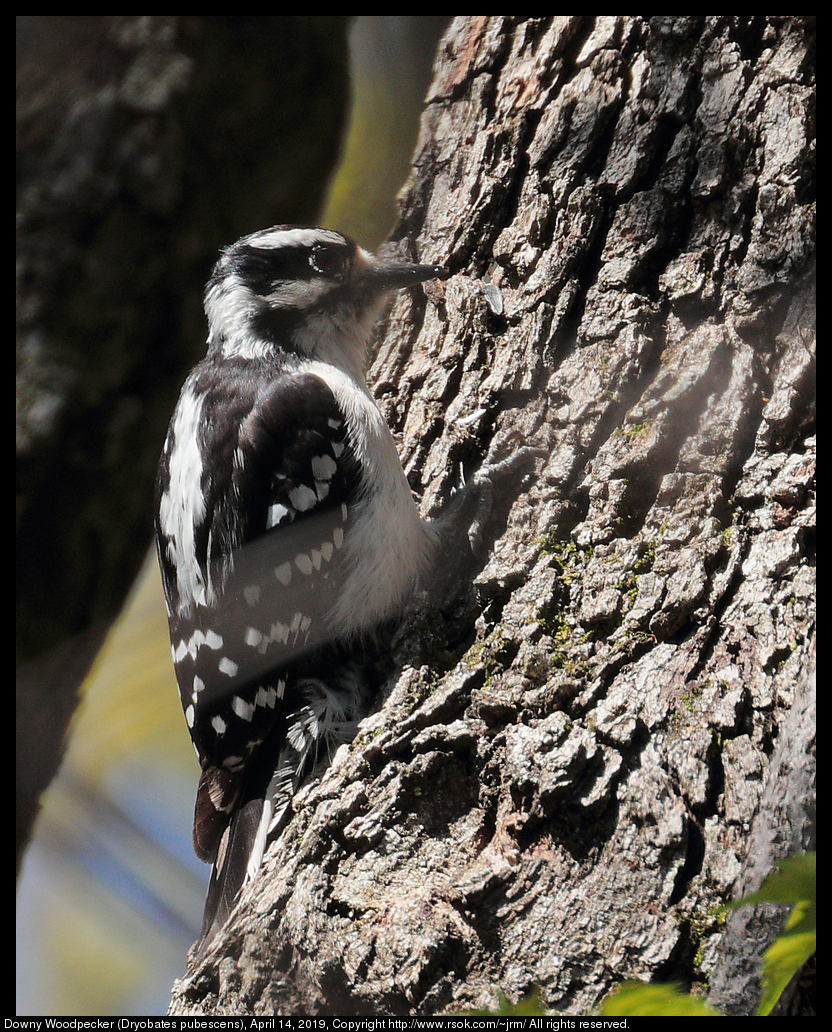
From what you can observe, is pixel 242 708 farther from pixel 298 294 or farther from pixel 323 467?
pixel 298 294

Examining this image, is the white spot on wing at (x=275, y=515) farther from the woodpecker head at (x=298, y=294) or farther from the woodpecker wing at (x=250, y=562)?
the woodpecker head at (x=298, y=294)

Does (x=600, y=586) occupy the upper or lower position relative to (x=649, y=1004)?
upper

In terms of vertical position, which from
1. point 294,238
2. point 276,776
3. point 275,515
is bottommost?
point 276,776

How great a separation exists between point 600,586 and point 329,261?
1569 mm

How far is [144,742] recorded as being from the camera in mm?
2867

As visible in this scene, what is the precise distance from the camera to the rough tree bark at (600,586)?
4.93 feet

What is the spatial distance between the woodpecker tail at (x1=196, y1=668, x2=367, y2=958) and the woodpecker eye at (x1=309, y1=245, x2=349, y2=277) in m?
1.39

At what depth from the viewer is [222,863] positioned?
2133 millimetres

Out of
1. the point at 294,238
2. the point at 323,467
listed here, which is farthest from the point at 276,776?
the point at 294,238

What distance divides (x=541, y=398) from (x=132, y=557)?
1.15m

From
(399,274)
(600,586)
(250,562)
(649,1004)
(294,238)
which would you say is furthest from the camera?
(294,238)

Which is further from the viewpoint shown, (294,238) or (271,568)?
(294,238)

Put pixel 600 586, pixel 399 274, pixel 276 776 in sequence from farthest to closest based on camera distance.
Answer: pixel 399 274
pixel 276 776
pixel 600 586

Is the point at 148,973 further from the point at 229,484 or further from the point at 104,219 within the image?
the point at 104,219
